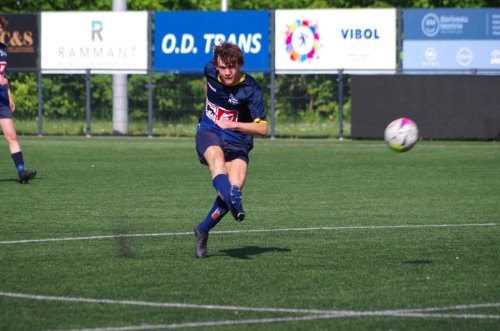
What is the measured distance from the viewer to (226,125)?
9.68 meters

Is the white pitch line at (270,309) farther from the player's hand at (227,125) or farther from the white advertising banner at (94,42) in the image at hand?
the white advertising banner at (94,42)

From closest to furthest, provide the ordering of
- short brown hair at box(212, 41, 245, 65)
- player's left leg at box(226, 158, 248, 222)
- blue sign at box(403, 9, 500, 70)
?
player's left leg at box(226, 158, 248, 222) < short brown hair at box(212, 41, 245, 65) < blue sign at box(403, 9, 500, 70)

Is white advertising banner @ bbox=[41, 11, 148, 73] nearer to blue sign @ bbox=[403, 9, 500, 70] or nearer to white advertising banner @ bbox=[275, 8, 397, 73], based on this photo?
white advertising banner @ bbox=[275, 8, 397, 73]

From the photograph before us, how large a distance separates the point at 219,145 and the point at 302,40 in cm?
1906

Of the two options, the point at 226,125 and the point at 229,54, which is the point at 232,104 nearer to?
the point at 226,125

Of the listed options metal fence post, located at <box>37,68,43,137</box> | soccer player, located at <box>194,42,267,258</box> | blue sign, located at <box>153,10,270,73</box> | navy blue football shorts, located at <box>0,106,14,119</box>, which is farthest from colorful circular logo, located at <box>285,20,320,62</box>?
soccer player, located at <box>194,42,267,258</box>

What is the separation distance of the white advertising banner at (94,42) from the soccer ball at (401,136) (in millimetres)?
18640

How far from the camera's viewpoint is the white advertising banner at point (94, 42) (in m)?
29.9

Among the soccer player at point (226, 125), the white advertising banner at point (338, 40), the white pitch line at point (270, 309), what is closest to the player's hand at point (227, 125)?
the soccer player at point (226, 125)

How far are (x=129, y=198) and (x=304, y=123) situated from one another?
14.7 metres

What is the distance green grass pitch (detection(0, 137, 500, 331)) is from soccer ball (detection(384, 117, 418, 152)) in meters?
0.86

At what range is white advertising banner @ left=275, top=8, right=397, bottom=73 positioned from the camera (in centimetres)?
2831

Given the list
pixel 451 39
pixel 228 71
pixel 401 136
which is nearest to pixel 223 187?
pixel 228 71

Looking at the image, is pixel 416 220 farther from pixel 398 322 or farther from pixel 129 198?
pixel 398 322
